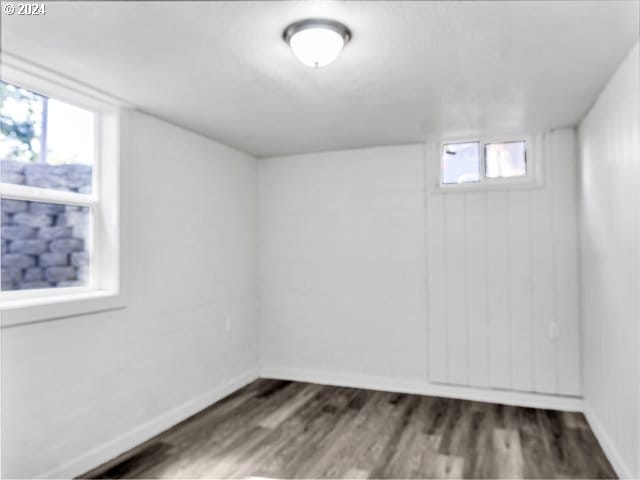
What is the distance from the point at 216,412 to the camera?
3.58 metres

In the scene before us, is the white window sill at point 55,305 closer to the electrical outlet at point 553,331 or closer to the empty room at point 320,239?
the empty room at point 320,239

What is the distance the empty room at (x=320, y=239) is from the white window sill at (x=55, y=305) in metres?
0.02

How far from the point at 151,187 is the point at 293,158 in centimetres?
179

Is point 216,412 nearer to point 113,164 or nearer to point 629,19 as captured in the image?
point 113,164

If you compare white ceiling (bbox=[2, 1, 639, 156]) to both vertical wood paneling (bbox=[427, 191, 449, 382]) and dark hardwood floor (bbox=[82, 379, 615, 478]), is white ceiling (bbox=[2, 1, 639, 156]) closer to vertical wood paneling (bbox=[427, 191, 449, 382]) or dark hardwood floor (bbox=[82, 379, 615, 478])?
vertical wood paneling (bbox=[427, 191, 449, 382])

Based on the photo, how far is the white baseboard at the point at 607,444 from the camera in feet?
7.94

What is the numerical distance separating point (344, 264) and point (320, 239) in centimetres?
37

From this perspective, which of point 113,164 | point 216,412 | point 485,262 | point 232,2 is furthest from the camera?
point 485,262

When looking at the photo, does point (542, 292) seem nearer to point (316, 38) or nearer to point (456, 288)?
point (456, 288)

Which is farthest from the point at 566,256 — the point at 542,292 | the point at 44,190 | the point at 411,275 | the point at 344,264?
the point at 44,190

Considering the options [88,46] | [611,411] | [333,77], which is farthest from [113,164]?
[611,411]

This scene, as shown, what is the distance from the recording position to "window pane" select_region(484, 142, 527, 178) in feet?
12.8

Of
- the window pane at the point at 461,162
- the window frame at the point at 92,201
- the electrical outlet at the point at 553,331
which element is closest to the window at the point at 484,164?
the window pane at the point at 461,162

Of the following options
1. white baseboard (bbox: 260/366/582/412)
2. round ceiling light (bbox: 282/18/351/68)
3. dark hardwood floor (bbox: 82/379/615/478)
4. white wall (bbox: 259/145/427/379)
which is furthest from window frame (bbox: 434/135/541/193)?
round ceiling light (bbox: 282/18/351/68)
